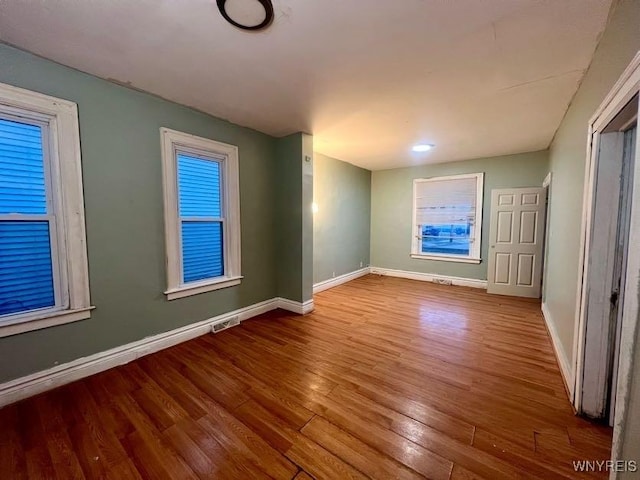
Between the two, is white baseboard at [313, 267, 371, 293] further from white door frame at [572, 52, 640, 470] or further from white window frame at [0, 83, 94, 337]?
white door frame at [572, 52, 640, 470]

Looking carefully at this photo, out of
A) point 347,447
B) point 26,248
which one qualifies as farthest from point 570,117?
point 26,248

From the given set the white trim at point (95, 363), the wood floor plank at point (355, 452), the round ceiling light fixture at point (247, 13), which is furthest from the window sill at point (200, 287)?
the round ceiling light fixture at point (247, 13)

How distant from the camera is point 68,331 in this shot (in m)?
2.01

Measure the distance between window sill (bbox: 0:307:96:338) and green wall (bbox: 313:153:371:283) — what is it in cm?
311

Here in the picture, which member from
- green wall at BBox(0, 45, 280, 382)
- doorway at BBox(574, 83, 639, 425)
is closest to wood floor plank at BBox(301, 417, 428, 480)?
doorway at BBox(574, 83, 639, 425)

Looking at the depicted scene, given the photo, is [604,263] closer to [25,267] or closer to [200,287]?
[200,287]

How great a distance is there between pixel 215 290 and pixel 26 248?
1.56m

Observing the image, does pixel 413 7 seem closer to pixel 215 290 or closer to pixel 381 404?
pixel 381 404

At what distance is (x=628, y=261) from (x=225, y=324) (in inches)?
128

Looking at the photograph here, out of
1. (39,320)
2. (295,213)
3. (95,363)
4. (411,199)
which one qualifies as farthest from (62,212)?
(411,199)

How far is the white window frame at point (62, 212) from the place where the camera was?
72.5 inches

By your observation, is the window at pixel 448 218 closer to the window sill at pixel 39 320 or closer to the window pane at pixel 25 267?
the window sill at pixel 39 320

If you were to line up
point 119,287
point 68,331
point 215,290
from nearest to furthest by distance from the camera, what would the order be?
point 68,331 → point 119,287 → point 215,290

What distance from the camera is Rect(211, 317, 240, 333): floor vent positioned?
2.98m
